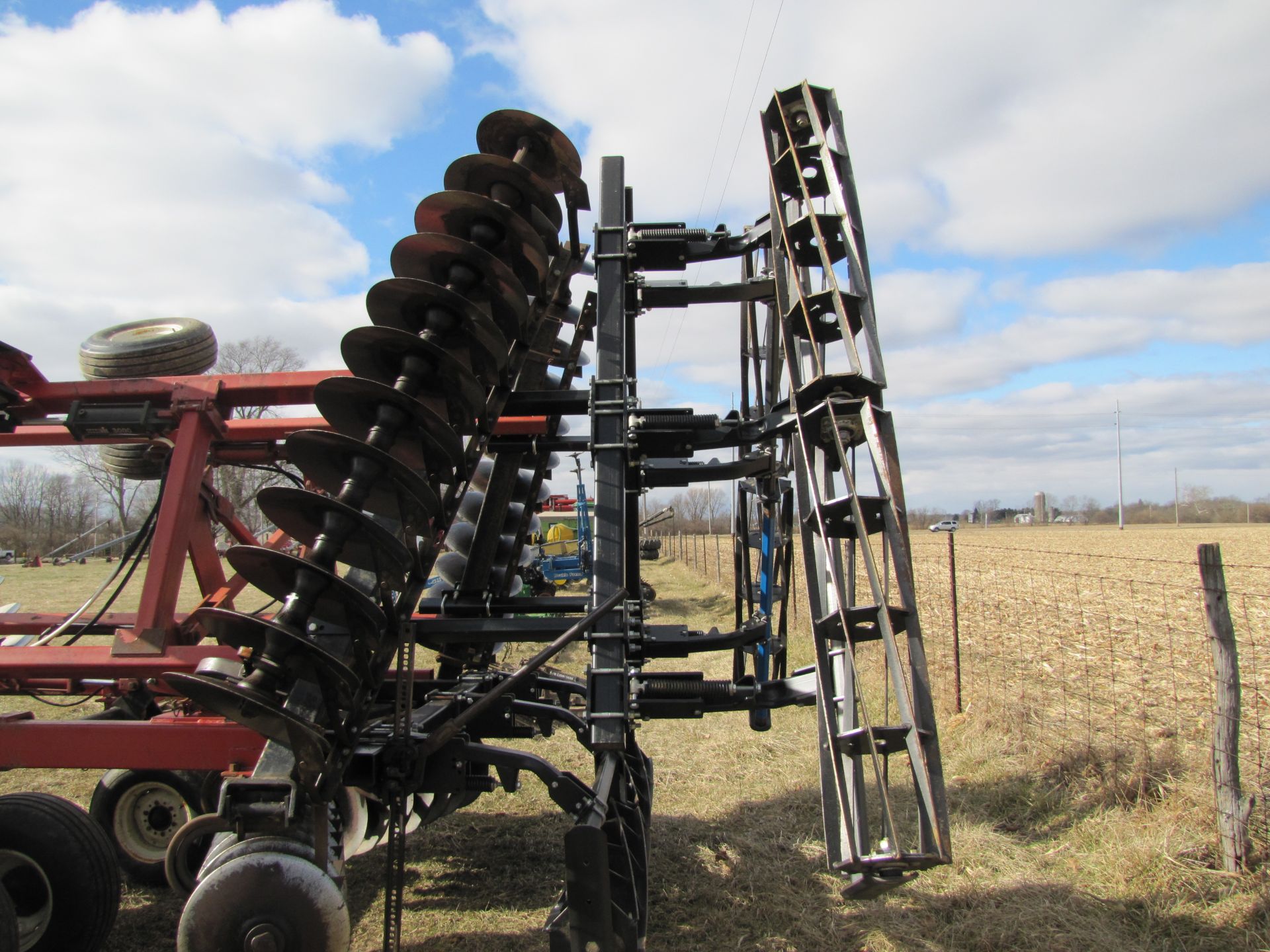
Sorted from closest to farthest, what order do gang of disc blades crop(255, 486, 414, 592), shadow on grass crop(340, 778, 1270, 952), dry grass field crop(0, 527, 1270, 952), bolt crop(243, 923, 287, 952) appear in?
bolt crop(243, 923, 287, 952) → gang of disc blades crop(255, 486, 414, 592) → shadow on grass crop(340, 778, 1270, 952) → dry grass field crop(0, 527, 1270, 952)

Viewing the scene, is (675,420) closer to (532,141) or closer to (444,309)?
(444,309)

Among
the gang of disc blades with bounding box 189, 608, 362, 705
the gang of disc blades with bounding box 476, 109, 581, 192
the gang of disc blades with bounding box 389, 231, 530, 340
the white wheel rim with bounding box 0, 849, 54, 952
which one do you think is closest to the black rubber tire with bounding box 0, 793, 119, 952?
the white wheel rim with bounding box 0, 849, 54, 952

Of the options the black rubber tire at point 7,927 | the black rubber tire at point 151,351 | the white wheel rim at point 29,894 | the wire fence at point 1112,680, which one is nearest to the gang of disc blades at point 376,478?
the black rubber tire at point 7,927

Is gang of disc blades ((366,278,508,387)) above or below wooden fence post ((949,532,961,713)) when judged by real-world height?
above

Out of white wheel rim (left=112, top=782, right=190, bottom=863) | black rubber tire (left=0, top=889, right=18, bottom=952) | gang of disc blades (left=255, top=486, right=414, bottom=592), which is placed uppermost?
gang of disc blades (left=255, top=486, right=414, bottom=592)

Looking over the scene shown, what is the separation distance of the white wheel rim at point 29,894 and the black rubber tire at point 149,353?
9.69ft

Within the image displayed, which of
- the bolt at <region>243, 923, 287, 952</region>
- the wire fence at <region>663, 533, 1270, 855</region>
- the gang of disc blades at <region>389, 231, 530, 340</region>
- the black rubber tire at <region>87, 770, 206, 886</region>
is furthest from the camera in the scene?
the wire fence at <region>663, 533, 1270, 855</region>

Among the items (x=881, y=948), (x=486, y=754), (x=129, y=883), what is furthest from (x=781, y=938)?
(x=129, y=883)

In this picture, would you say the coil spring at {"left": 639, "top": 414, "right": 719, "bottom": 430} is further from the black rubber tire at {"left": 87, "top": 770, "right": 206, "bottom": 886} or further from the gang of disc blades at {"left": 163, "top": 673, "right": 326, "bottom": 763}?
the black rubber tire at {"left": 87, "top": 770, "right": 206, "bottom": 886}

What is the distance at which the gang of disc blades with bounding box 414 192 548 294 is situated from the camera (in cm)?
365

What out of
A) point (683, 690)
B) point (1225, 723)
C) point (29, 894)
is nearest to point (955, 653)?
point (1225, 723)

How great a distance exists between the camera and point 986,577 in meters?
18.0

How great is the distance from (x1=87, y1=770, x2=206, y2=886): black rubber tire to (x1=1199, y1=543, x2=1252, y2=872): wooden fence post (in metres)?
5.76

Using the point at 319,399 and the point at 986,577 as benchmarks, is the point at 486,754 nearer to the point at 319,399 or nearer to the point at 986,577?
the point at 319,399
